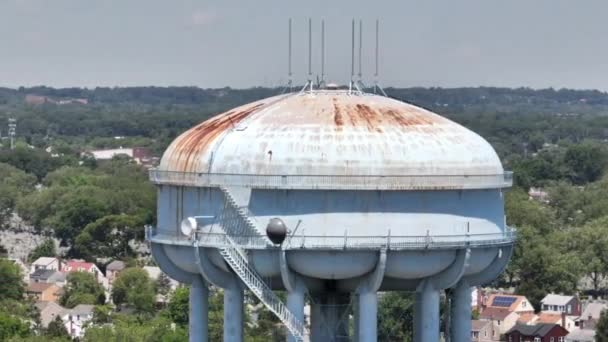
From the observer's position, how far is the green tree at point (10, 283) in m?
122

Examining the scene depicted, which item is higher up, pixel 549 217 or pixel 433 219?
pixel 433 219

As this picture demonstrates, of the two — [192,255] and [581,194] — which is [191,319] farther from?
[581,194]

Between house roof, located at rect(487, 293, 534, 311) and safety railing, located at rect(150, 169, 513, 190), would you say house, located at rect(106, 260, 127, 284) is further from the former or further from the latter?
safety railing, located at rect(150, 169, 513, 190)

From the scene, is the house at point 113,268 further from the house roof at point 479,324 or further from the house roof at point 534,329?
the house roof at point 534,329

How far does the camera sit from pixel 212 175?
134ft

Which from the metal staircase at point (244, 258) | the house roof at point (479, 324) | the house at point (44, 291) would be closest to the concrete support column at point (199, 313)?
the metal staircase at point (244, 258)

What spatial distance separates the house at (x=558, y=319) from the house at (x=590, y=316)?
45 centimetres

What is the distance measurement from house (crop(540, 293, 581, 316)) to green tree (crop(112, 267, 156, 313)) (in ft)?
76.7

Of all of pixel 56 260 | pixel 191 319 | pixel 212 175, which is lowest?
pixel 56 260

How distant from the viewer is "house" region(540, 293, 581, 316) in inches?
4606

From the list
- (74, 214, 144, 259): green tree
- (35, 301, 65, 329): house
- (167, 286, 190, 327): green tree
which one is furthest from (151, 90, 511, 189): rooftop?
(74, 214, 144, 259): green tree

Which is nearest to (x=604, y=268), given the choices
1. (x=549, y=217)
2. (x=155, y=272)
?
(x=549, y=217)

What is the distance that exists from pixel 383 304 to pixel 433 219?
3580 cm

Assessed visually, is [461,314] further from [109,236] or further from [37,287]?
[109,236]
